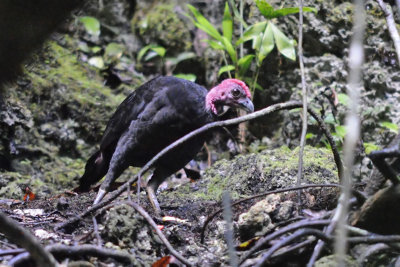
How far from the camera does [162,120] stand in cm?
380

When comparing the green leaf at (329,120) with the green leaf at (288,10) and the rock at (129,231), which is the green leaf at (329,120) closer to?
the green leaf at (288,10)

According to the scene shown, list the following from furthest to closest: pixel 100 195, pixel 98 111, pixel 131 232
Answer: pixel 98 111 < pixel 100 195 < pixel 131 232

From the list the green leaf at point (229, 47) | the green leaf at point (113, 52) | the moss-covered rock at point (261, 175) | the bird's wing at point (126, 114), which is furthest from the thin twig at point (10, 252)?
the green leaf at point (113, 52)

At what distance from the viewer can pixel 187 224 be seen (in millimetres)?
3117

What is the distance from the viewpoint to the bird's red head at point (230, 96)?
13.3 ft

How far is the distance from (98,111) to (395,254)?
4.58 meters

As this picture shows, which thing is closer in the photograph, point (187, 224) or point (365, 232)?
point (365, 232)

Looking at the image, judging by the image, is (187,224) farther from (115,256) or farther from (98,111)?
(98,111)

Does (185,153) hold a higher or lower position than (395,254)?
lower

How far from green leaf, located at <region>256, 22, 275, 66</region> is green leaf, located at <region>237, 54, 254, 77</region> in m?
0.16

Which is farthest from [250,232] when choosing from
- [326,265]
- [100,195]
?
[100,195]

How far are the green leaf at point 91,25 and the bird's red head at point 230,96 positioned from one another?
3282 millimetres

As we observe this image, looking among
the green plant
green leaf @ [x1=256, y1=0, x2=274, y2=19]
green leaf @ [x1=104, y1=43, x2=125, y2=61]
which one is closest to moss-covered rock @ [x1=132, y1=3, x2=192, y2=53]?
green leaf @ [x1=104, y1=43, x2=125, y2=61]

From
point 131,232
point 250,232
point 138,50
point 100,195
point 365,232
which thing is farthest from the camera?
point 138,50
